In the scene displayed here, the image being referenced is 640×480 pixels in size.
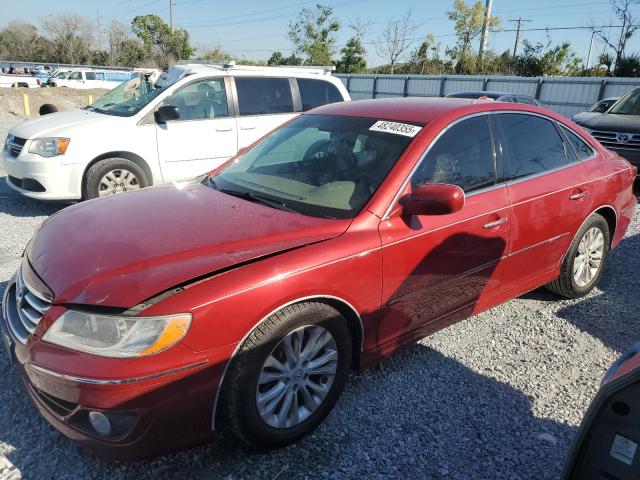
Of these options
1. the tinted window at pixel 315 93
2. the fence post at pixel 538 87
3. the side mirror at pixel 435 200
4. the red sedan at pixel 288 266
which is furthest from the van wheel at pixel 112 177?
the fence post at pixel 538 87

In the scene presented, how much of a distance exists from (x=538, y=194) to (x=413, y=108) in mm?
1053

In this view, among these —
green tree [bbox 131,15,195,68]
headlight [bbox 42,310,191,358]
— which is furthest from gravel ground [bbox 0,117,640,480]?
green tree [bbox 131,15,195,68]

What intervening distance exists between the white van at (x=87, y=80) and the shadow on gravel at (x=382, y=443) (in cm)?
3222

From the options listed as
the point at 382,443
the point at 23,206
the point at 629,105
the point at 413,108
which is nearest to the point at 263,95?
the point at 23,206

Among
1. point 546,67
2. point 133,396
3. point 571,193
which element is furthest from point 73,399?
point 546,67

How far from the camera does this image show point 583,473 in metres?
1.85

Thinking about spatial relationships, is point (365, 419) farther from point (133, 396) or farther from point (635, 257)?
point (635, 257)

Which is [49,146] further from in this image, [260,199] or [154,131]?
[260,199]

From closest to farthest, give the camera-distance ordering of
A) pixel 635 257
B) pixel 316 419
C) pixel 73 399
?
1. pixel 73 399
2. pixel 316 419
3. pixel 635 257

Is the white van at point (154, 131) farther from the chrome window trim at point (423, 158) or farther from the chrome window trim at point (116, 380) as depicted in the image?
the chrome window trim at point (116, 380)

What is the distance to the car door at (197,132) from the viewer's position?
6.33m

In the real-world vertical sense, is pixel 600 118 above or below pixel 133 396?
above

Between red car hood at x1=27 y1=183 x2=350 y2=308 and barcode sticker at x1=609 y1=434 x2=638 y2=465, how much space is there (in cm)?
144

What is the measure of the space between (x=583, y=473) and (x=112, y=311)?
193 cm
